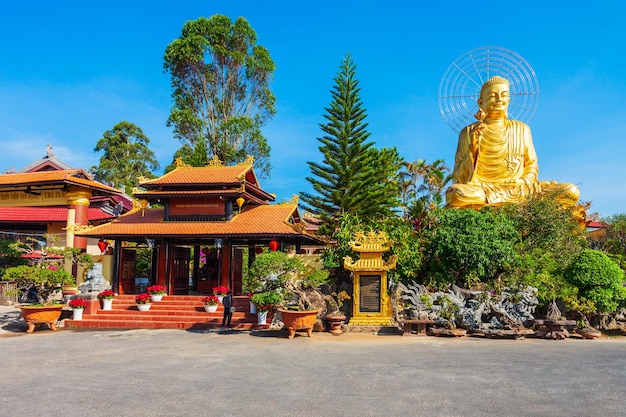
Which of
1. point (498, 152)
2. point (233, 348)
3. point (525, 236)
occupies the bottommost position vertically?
point (233, 348)

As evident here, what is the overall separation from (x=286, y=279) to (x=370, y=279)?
2260mm

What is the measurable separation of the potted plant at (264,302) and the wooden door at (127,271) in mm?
6097

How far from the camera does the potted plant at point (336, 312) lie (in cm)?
1171

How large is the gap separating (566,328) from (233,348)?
7.71m

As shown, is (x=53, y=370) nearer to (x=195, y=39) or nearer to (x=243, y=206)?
(x=243, y=206)

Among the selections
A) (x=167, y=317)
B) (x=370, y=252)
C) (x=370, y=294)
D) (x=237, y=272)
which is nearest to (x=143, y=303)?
(x=167, y=317)

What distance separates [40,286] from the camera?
13.6m

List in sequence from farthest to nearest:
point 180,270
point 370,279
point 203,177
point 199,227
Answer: point 180,270 < point 203,177 < point 199,227 < point 370,279

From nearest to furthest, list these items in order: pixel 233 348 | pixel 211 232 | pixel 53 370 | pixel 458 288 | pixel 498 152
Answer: pixel 53 370 < pixel 233 348 < pixel 458 288 < pixel 211 232 < pixel 498 152

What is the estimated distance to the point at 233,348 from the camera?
947 centimetres

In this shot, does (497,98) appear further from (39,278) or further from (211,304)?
(39,278)

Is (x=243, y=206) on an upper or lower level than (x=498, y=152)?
lower

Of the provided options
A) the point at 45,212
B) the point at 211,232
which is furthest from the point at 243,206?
the point at 45,212

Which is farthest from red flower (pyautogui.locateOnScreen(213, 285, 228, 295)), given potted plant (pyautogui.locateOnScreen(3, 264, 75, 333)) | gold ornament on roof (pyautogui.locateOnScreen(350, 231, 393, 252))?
gold ornament on roof (pyautogui.locateOnScreen(350, 231, 393, 252))
